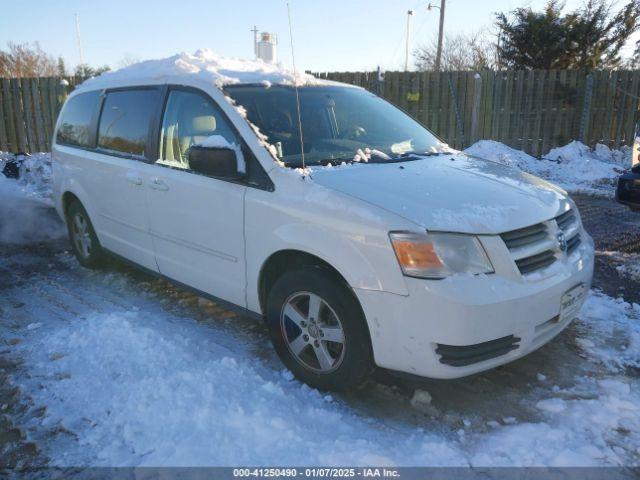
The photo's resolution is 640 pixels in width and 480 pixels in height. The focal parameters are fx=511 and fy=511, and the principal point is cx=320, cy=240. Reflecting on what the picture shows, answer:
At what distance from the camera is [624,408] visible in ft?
9.32

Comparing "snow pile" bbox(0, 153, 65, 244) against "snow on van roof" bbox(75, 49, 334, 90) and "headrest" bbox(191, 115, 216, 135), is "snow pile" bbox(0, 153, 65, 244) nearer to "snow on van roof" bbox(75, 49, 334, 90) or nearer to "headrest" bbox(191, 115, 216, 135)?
"snow on van roof" bbox(75, 49, 334, 90)

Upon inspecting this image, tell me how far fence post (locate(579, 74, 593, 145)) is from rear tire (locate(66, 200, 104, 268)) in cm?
1153

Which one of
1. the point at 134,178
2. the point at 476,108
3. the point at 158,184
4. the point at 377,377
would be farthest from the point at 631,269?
the point at 476,108

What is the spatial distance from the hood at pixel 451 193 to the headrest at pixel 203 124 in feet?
3.11

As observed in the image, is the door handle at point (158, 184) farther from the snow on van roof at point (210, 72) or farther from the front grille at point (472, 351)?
the front grille at point (472, 351)

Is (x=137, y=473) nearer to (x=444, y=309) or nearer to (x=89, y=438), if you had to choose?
(x=89, y=438)

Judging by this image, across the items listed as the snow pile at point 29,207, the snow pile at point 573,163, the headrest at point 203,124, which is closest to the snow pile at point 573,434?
the headrest at point 203,124

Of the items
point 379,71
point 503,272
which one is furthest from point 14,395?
point 379,71

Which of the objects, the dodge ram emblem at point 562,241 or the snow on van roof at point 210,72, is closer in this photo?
the dodge ram emblem at point 562,241

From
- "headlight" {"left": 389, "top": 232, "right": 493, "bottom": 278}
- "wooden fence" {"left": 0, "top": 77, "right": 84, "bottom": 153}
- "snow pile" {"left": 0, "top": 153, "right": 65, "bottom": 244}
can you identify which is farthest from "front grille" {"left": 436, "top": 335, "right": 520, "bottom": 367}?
"wooden fence" {"left": 0, "top": 77, "right": 84, "bottom": 153}

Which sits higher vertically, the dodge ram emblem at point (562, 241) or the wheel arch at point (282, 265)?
the dodge ram emblem at point (562, 241)

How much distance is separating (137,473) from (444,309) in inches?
65.0

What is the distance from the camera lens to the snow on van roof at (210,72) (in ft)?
12.4

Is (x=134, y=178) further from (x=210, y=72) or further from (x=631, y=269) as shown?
(x=631, y=269)
